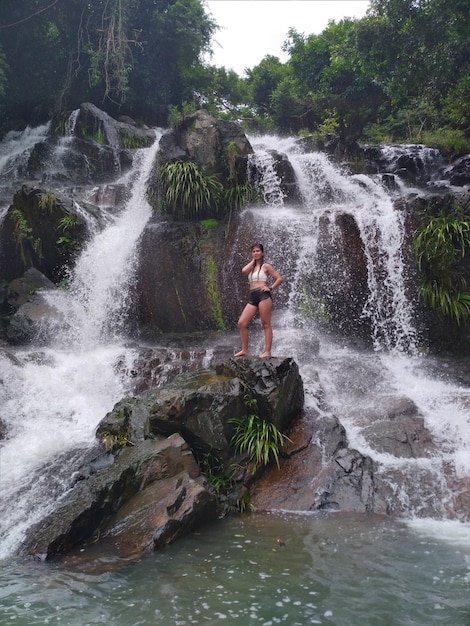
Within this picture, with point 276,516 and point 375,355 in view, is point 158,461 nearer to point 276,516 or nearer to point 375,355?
point 276,516

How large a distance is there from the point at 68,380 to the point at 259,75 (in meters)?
24.8

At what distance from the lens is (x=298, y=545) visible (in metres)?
5.02

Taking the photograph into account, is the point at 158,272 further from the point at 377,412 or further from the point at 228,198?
the point at 377,412

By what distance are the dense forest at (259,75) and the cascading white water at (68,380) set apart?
4.95 meters

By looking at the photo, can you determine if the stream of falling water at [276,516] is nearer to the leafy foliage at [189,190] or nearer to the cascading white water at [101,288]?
the cascading white water at [101,288]

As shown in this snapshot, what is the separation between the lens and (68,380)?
30.8 feet

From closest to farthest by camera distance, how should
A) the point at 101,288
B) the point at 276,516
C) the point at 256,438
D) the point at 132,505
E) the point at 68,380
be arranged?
the point at 132,505 → the point at 276,516 → the point at 256,438 → the point at 68,380 → the point at 101,288

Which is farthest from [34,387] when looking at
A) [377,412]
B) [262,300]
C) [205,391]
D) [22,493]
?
[377,412]

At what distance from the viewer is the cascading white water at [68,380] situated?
21.6 feet

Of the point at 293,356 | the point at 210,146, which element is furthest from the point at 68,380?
the point at 210,146

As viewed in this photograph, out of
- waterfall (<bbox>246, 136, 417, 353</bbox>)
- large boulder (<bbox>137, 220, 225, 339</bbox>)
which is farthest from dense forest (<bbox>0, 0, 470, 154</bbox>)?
waterfall (<bbox>246, 136, 417, 353</bbox>)

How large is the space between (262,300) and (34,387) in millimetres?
4271

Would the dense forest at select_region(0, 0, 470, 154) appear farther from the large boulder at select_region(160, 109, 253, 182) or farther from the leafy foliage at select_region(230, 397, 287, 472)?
the leafy foliage at select_region(230, 397, 287, 472)

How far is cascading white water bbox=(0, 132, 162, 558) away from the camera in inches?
259
